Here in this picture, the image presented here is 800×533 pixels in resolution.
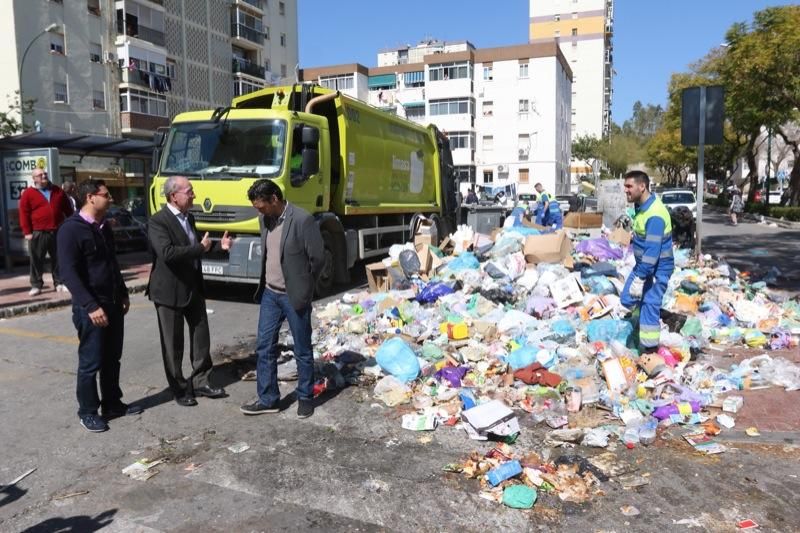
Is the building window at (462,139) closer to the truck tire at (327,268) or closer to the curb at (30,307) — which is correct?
the truck tire at (327,268)

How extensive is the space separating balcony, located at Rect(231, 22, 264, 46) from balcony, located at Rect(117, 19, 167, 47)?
283 inches

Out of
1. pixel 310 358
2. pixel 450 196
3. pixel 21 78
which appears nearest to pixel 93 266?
pixel 310 358

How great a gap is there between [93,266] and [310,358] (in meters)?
1.65

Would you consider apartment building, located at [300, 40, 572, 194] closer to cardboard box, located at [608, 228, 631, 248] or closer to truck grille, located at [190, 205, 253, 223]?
cardboard box, located at [608, 228, 631, 248]

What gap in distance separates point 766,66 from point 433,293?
1739 cm

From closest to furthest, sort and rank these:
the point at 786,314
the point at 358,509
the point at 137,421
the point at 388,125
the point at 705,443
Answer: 1. the point at 358,509
2. the point at 705,443
3. the point at 137,421
4. the point at 786,314
5. the point at 388,125

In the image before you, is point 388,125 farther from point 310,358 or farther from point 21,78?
point 21,78

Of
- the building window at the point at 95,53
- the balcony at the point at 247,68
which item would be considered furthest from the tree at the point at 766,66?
the balcony at the point at 247,68

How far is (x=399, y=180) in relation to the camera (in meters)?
12.7

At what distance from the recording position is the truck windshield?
27.9ft

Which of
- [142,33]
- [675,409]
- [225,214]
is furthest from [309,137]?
[142,33]

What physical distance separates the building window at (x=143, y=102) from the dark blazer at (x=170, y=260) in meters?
32.8

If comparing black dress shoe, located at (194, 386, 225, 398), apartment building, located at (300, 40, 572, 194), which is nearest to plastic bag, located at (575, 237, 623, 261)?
black dress shoe, located at (194, 386, 225, 398)

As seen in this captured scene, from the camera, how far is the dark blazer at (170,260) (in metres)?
4.68
